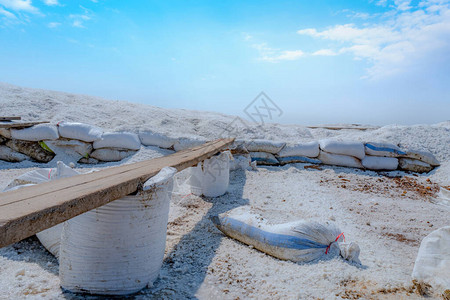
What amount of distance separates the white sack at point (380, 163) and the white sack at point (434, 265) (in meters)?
3.65

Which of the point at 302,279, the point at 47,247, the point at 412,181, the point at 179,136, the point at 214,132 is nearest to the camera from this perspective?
the point at 302,279

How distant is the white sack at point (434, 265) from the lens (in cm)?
157

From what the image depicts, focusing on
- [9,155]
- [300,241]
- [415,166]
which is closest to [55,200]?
[300,241]

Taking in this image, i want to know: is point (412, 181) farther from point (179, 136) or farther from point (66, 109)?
point (66, 109)

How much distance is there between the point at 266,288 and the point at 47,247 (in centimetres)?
142

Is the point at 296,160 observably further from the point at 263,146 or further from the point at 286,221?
the point at 286,221

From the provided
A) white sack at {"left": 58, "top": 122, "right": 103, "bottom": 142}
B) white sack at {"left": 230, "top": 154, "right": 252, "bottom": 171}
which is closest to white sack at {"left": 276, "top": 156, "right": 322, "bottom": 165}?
white sack at {"left": 230, "top": 154, "right": 252, "bottom": 171}

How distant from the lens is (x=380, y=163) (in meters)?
5.25

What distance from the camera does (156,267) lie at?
1512 mm

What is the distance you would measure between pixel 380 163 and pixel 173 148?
376 cm

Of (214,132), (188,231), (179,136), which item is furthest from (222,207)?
(214,132)

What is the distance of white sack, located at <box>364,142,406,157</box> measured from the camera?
5.27 metres

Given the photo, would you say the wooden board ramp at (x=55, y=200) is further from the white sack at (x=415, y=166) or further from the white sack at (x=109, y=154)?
the white sack at (x=415, y=166)

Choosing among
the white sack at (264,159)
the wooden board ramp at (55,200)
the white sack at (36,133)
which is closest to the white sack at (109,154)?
the white sack at (36,133)
